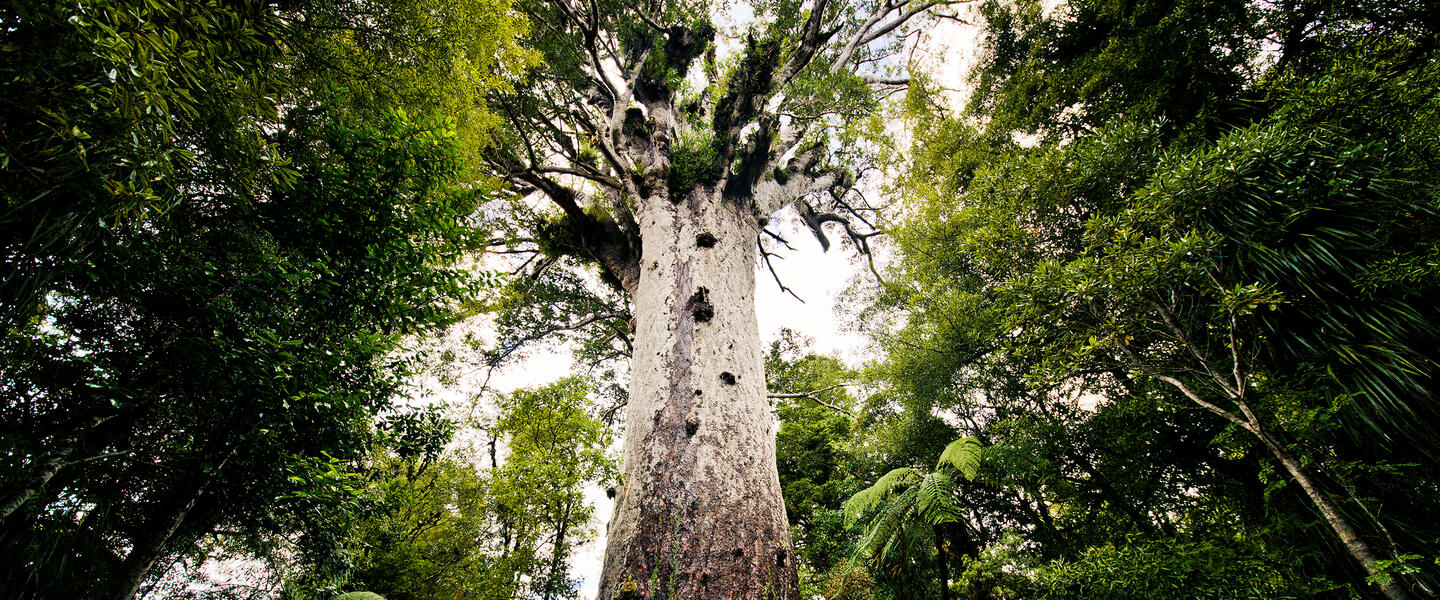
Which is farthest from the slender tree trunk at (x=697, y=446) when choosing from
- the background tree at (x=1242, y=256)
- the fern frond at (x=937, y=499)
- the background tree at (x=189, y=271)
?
the fern frond at (x=937, y=499)

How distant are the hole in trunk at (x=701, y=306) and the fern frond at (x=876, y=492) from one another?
12.9 feet

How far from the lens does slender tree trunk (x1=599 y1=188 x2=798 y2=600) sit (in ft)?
6.02

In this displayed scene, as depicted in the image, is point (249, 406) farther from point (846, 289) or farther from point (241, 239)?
point (846, 289)

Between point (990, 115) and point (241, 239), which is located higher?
point (990, 115)

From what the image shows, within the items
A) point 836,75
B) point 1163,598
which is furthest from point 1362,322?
point 836,75

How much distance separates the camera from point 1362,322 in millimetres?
2479

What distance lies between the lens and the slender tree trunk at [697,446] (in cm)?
184

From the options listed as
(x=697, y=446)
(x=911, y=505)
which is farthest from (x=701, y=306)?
(x=911, y=505)

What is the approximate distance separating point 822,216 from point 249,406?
692 cm

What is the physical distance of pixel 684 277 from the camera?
11.0 feet

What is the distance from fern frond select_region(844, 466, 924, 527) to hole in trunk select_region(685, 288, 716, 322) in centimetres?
393

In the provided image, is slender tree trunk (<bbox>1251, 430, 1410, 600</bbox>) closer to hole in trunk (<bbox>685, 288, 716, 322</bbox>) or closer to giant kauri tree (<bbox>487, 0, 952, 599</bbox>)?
giant kauri tree (<bbox>487, 0, 952, 599</bbox>)

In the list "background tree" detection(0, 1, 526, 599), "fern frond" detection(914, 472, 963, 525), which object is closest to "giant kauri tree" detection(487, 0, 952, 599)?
"background tree" detection(0, 1, 526, 599)

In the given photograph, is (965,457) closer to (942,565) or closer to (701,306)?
(942,565)
